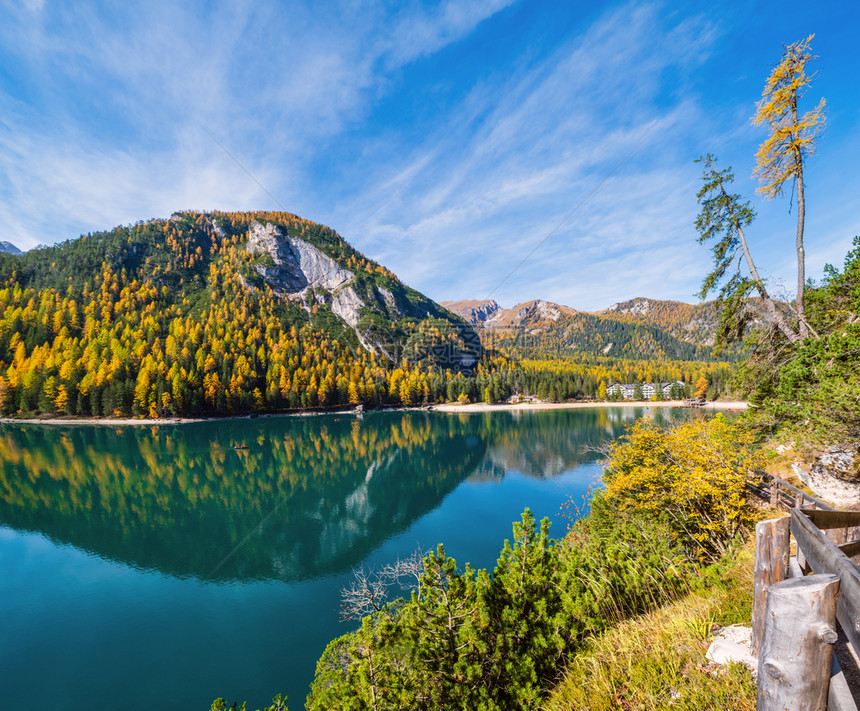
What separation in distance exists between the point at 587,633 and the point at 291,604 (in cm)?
1741

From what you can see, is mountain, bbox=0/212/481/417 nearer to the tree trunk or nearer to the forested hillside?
the forested hillside

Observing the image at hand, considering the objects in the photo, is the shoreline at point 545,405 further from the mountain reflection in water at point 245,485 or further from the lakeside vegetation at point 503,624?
the lakeside vegetation at point 503,624

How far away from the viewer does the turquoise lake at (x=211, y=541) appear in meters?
13.1

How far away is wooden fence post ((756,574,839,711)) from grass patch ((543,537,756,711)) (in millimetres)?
1806

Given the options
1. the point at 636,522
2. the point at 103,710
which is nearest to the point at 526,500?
the point at 636,522

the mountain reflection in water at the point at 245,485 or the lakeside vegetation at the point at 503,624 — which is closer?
the lakeside vegetation at the point at 503,624

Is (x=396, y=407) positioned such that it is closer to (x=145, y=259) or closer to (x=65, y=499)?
(x=65, y=499)

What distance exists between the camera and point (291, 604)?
17.6 meters

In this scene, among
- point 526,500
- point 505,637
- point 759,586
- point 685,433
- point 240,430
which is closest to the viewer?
point 759,586

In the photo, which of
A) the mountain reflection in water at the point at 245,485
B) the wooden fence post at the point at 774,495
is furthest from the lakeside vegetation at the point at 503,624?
the mountain reflection in water at the point at 245,485

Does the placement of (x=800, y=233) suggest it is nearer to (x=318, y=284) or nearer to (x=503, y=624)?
(x=503, y=624)

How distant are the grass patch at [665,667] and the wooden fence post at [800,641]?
1.81 m

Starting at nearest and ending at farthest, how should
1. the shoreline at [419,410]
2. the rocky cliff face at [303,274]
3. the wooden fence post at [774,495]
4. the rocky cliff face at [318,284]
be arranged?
the wooden fence post at [774,495] → the shoreline at [419,410] → the rocky cliff face at [318,284] → the rocky cliff face at [303,274]

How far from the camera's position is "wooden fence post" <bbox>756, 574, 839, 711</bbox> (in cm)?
175
